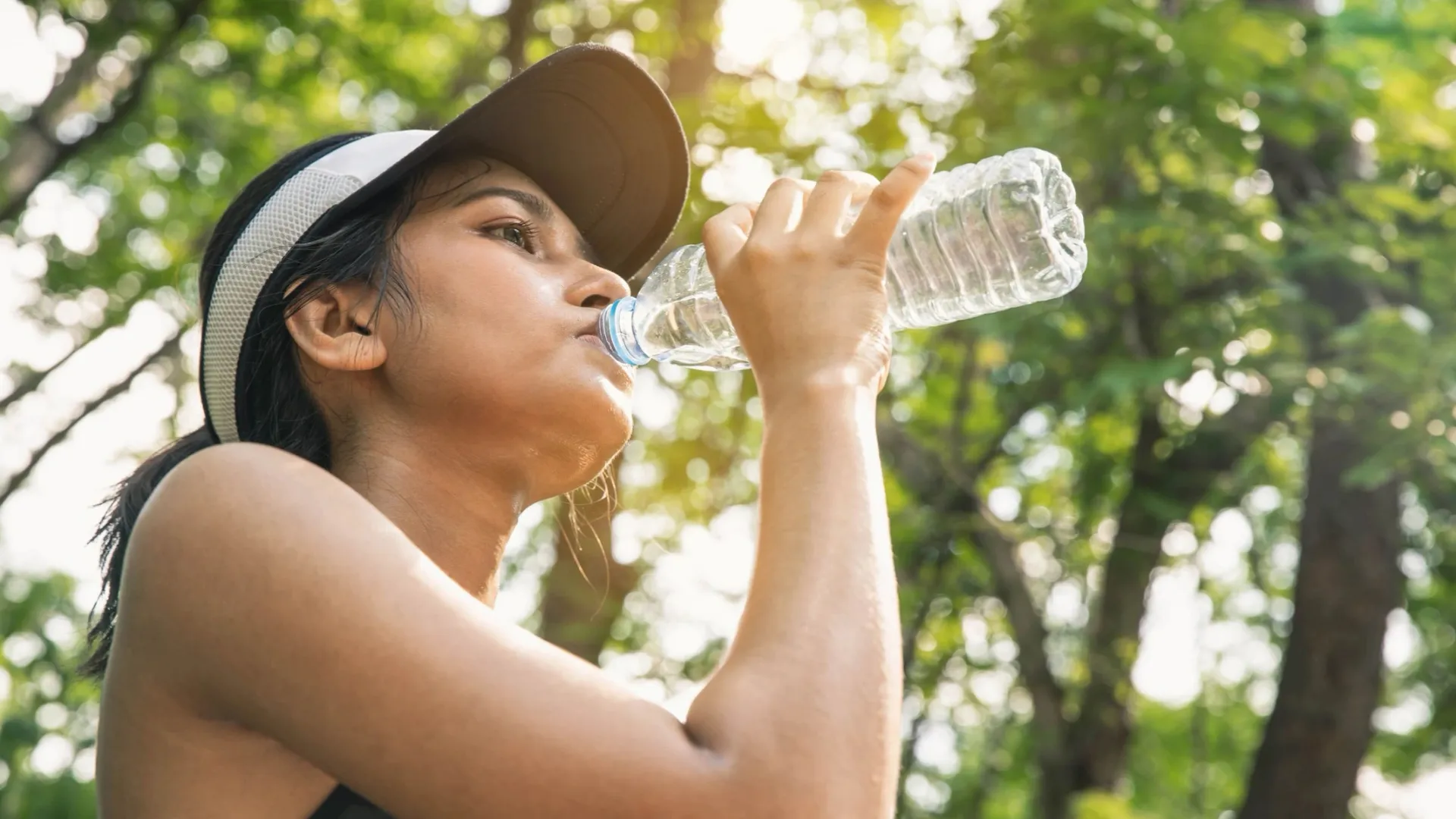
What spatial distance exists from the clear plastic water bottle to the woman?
23cm

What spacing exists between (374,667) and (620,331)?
0.74 meters

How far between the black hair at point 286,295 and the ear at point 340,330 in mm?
13

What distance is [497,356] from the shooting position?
1.72 meters

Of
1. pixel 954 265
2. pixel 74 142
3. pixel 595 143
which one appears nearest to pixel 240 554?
pixel 595 143

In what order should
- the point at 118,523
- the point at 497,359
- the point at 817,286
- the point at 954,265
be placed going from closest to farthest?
1. the point at 817,286
2. the point at 497,359
3. the point at 118,523
4. the point at 954,265

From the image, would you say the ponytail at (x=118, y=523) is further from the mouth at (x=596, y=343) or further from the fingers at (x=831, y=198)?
the fingers at (x=831, y=198)

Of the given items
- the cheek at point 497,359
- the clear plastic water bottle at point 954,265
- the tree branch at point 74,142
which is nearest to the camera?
the cheek at point 497,359

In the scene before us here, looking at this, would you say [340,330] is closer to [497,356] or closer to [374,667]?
[497,356]

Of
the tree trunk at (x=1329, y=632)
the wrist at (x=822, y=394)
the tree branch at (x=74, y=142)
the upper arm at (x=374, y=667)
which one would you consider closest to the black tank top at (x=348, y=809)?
the upper arm at (x=374, y=667)

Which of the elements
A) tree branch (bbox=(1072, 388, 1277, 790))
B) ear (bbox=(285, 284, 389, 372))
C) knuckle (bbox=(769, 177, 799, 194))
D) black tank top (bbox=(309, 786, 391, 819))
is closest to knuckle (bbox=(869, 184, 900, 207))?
knuckle (bbox=(769, 177, 799, 194))

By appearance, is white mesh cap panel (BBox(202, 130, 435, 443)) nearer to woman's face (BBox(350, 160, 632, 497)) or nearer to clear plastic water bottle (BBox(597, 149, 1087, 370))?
woman's face (BBox(350, 160, 632, 497))

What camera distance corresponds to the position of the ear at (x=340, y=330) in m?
1.80

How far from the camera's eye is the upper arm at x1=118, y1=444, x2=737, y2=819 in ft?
4.02

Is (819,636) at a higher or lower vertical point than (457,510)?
higher
